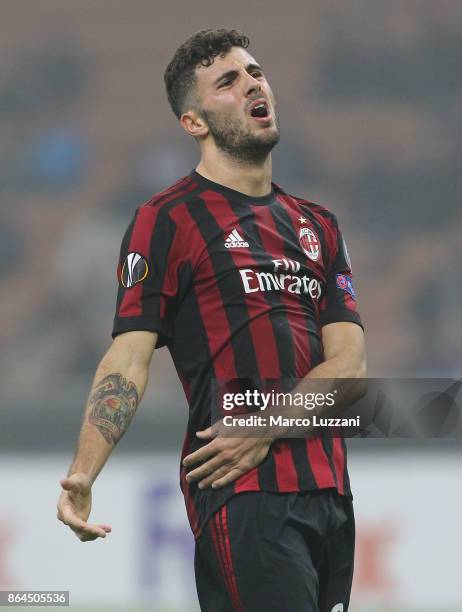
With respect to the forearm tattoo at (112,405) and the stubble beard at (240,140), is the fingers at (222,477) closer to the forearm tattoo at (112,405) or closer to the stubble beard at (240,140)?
the forearm tattoo at (112,405)

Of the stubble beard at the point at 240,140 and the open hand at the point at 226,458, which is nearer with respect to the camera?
the open hand at the point at 226,458

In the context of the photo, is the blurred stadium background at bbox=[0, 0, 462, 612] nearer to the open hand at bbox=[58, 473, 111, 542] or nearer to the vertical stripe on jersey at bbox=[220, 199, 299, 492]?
the vertical stripe on jersey at bbox=[220, 199, 299, 492]

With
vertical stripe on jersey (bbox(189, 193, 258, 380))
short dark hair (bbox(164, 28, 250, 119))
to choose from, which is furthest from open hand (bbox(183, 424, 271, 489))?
short dark hair (bbox(164, 28, 250, 119))

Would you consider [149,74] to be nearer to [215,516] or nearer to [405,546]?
[405,546]

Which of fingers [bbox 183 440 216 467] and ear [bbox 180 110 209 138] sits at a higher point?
ear [bbox 180 110 209 138]

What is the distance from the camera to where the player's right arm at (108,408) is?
2.55m

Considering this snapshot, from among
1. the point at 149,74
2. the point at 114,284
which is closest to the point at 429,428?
the point at 114,284

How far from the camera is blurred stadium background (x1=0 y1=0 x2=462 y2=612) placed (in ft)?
18.8

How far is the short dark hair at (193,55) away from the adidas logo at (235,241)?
458 millimetres

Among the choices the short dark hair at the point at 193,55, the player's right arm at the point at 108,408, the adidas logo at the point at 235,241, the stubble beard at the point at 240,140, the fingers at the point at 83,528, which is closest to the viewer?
the fingers at the point at 83,528

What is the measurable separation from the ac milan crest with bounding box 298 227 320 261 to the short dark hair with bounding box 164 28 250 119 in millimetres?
497

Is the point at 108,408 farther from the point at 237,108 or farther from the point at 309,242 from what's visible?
the point at 237,108

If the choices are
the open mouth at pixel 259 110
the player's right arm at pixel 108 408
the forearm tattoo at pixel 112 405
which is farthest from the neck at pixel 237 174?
the forearm tattoo at pixel 112 405

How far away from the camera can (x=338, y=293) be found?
3090 mm
